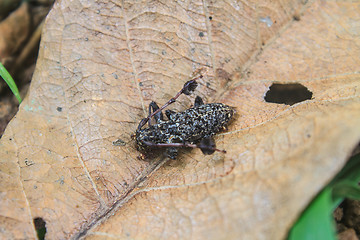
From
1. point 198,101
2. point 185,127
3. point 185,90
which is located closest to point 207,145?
point 185,127

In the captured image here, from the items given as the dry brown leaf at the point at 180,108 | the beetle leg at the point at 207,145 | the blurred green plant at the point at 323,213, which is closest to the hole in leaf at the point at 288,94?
the dry brown leaf at the point at 180,108

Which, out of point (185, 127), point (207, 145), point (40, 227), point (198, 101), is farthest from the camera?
point (198, 101)

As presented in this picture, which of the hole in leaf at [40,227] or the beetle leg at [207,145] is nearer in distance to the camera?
the hole in leaf at [40,227]

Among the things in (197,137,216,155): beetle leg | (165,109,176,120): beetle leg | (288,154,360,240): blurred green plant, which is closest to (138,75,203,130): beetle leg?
(165,109,176,120): beetle leg

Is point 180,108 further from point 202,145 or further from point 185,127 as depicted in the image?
point 202,145

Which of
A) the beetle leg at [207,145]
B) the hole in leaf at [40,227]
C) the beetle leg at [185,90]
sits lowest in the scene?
the hole in leaf at [40,227]

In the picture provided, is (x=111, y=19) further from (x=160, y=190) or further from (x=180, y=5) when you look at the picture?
(x=160, y=190)

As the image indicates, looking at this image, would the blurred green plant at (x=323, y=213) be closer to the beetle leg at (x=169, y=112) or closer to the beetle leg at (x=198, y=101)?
the beetle leg at (x=198, y=101)

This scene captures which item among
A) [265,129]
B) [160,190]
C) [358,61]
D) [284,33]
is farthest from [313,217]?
[284,33]
